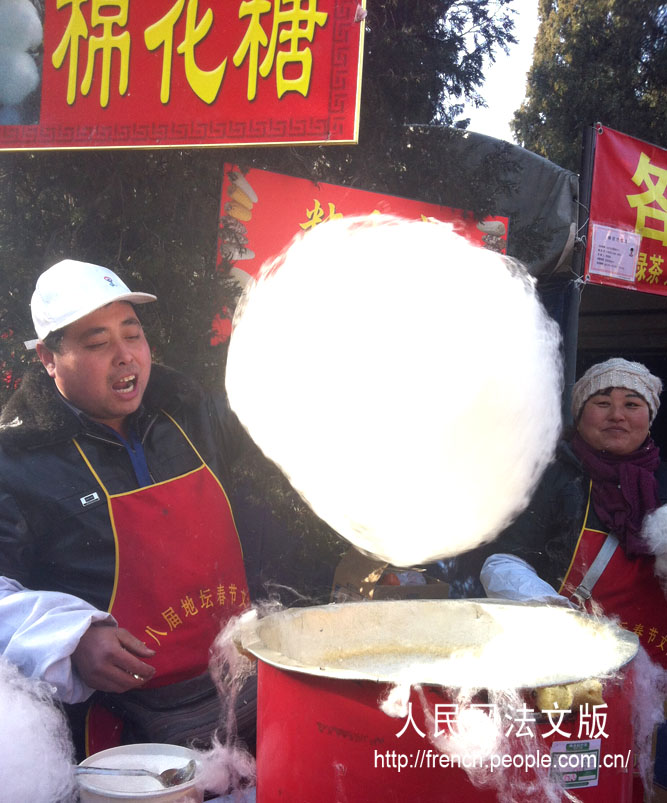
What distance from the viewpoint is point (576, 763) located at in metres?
1.10

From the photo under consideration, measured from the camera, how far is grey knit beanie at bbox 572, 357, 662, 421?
226 cm

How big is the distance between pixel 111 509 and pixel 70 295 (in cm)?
56

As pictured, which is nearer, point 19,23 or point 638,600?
point 638,600

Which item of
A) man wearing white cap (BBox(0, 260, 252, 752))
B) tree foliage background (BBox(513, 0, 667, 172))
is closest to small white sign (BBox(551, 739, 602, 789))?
man wearing white cap (BBox(0, 260, 252, 752))

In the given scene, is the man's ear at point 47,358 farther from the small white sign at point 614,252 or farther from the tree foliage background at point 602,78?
the tree foliage background at point 602,78

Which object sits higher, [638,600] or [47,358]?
[47,358]

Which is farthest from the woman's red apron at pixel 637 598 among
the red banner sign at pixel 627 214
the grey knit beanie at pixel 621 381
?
the red banner sign at pixel 627 214

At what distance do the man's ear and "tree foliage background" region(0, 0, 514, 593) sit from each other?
409mm

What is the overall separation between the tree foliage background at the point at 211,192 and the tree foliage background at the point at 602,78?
5245mm

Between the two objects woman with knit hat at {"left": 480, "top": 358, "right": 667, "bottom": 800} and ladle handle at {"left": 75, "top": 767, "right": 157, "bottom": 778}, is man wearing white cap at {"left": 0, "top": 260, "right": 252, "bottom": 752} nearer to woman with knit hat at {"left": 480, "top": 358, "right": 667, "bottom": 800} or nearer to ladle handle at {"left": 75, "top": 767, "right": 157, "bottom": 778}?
ladle handle at {"left": 75, "top": 767, "right": 157, "bottom": 778}

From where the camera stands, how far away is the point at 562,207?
149 inches

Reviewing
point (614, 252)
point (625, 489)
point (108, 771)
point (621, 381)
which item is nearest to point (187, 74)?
point (621, 381)

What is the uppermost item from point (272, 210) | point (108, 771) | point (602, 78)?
point (602, 78)

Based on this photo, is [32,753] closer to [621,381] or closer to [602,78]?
[621,381]
